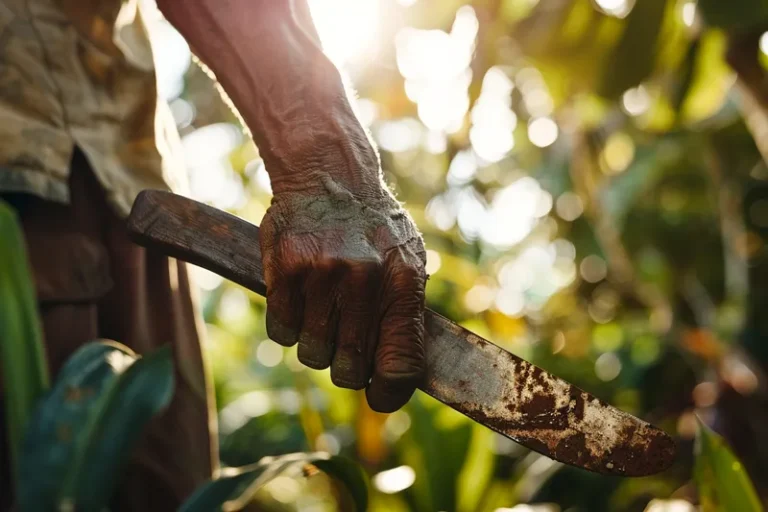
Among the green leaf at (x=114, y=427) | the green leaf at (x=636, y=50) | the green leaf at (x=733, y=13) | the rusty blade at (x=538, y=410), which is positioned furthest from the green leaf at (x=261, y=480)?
the green leaf at (x=636, y=50)

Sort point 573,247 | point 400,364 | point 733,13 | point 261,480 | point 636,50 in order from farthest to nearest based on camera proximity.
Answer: point 573,247 → point 636,50 → point 733,13 → point 261,480 → point 400,364

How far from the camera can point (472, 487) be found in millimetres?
1574

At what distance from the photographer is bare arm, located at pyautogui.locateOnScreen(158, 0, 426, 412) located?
681 millimetres

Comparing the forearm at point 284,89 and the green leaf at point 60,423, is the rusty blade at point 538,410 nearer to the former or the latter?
the forearm at point 284,89

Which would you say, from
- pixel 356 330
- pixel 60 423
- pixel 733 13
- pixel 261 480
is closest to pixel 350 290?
pixel 356 330

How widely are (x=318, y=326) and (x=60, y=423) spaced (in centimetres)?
50

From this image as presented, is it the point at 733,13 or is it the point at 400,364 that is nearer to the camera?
the point at 400,364

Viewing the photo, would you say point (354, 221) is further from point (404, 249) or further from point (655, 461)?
point (655, 461)

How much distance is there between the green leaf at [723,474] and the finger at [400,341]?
492 mm

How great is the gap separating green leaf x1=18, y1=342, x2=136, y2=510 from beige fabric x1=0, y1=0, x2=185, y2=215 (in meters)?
0.22

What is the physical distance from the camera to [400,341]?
68 cm

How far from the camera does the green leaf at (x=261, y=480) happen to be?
96 centimetres

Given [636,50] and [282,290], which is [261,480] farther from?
[636,50]

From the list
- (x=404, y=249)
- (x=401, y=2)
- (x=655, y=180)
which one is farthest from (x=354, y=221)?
(x=655, y=180)
